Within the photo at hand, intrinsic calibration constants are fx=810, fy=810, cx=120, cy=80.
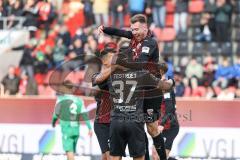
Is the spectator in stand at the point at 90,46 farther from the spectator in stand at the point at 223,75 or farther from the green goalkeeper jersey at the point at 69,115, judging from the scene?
the green goalkeeper jersey at the point at 69,115

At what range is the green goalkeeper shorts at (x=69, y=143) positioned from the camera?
15906mm

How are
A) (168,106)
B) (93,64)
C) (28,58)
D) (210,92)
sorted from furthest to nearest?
(28,58) < (210,92) < (93,64) < (168,106)

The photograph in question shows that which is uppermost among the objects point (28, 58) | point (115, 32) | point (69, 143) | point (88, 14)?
point (115, 32)

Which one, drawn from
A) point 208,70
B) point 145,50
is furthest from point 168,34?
point 145,50

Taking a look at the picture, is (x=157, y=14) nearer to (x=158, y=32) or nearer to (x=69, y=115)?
(x=158, y=32)

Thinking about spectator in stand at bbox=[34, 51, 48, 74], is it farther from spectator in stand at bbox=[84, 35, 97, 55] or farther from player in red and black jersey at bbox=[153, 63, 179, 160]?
player in red and black jersey at bbox=[153, 63, 179, 160]

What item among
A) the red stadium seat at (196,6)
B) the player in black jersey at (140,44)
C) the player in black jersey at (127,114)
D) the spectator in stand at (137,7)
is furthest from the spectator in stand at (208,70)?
the player in black jersey at (127,114)

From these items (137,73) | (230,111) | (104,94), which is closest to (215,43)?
(230,111)

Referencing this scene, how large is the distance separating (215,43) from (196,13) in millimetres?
1378

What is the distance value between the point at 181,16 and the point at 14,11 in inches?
189

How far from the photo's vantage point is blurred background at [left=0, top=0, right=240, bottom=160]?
16.1 metres

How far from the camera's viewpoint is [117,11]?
23578 mm

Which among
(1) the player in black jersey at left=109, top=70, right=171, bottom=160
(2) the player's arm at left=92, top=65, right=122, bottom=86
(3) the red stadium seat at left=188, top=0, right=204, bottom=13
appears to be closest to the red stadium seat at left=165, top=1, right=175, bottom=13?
(3) the red stadium seat at left=188, top=0, right=204, bottom=13

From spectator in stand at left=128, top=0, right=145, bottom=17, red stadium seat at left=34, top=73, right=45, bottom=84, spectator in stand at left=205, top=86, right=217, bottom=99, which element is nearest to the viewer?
spectator in stand at left=205, top=86, right=217, bottom=99
